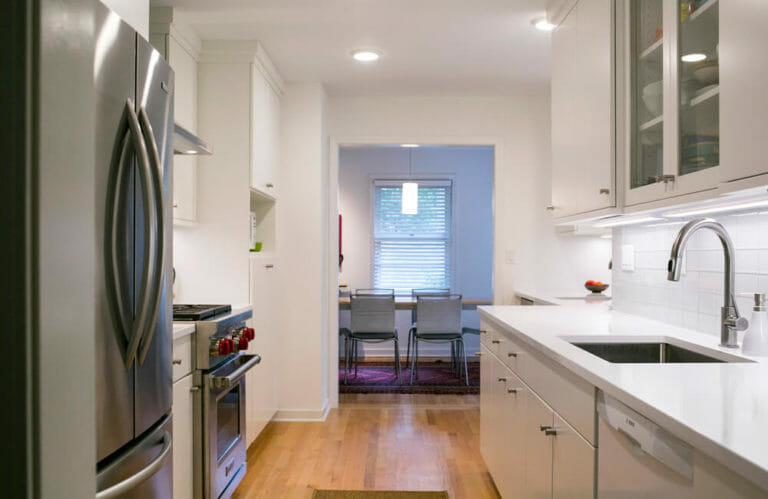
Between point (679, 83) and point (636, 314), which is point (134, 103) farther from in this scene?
point (636, 314)

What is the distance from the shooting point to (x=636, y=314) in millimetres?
2387

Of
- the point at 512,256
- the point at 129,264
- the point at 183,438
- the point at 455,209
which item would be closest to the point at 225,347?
the point at 183,438

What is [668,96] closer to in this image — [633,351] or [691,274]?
[691,274]

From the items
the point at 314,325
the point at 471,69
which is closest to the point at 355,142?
the point at 471,69

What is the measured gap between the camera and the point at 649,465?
3.42ft

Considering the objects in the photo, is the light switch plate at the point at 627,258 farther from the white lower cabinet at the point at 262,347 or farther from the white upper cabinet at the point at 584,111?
the white lower cabinet at the point at 262,347

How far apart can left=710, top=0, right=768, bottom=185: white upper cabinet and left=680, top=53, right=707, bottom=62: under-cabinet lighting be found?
0.54 feet

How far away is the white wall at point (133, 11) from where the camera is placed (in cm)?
166

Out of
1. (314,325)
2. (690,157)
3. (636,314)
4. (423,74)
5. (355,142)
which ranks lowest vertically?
(314,325)

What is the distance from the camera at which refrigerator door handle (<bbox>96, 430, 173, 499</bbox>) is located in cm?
123

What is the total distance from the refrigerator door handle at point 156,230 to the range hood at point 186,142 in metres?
0.58

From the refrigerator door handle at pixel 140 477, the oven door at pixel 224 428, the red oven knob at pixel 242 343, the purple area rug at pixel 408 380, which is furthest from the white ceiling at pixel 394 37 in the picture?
the purple area rug at pixel 408 380

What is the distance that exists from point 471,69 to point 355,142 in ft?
3.49

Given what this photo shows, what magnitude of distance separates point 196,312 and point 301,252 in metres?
1.67
